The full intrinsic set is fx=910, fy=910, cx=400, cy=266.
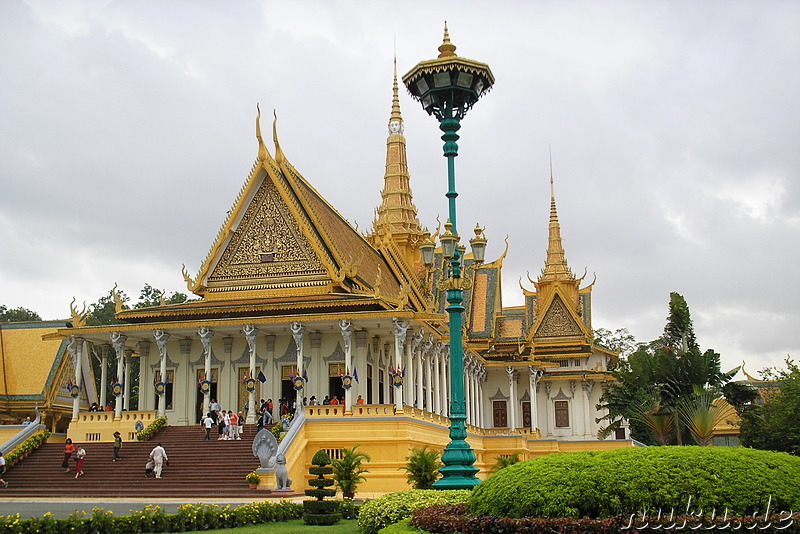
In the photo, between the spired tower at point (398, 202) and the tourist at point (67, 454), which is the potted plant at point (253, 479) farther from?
the spired tower at point (398, 202)

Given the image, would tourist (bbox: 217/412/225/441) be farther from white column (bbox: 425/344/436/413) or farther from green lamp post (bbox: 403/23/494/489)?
green lamp post (bbox: 403/23/494/489)

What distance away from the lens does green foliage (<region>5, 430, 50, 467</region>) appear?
80.3 ft

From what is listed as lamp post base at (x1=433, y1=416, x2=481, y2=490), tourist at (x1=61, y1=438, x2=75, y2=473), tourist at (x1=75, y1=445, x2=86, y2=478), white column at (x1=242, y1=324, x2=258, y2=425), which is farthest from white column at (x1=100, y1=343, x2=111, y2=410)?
lamp post base at (x1=433, y1=416, x2=481, y2=490)

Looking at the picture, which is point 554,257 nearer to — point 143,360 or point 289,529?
point 143,360

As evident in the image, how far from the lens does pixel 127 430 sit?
88.6 ft

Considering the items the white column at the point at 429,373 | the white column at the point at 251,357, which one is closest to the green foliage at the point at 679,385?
the white column at the point at 429,373

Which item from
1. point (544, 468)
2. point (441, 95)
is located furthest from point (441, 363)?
point (544, 468)

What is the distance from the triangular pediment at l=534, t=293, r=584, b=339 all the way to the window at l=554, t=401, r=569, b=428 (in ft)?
12.0

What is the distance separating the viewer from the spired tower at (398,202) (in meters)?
47.9

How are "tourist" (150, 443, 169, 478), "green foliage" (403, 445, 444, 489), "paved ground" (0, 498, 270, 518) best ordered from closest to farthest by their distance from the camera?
1. "paved ground" (0, 498, 270, 518)
2. "green foliage" (403, 445, 444, 489)
3. "tourist" (150, 443, 169, 478)

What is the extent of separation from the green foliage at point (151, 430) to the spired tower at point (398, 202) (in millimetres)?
20439

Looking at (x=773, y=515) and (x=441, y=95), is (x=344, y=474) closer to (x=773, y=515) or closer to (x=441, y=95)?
(x=441, y=95)

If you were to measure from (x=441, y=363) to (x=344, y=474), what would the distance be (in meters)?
17.3

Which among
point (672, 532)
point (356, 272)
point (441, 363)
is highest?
point (356, 272)
